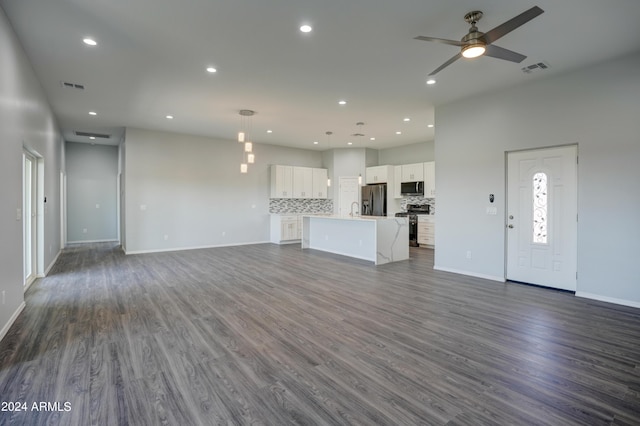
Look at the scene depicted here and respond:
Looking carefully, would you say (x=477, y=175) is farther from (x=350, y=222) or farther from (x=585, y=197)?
(x=350, y=222)

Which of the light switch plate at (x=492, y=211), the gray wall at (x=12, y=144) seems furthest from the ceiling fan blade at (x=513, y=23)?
the gray wall at (x=12, y=144)

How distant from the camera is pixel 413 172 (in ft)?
30.7

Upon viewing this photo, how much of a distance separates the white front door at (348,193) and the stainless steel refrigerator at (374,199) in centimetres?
28

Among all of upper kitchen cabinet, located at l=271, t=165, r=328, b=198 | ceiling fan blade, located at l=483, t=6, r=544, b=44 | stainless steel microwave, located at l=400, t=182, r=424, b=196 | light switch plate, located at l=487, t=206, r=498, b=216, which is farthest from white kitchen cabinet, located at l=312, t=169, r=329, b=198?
ceiling fan blade, located at l=483, t=6, r=544, b=44

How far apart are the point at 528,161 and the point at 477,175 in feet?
2.46

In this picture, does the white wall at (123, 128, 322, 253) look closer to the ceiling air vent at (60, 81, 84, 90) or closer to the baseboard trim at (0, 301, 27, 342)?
the ceiling air vent at (60, 81, 84, 90)

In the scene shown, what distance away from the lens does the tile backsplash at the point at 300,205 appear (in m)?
10.2

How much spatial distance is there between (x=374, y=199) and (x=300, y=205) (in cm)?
248

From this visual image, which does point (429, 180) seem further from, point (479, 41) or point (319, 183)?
point (479, 41)

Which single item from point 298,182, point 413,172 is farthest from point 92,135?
point 413,172

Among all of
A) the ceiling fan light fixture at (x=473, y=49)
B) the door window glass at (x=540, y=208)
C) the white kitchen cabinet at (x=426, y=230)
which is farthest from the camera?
the white kitchen cabinet at (x=426, y=230)

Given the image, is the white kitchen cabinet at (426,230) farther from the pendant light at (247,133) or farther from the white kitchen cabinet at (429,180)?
the pendant light at (247,133)

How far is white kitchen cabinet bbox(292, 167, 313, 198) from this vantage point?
10125mm

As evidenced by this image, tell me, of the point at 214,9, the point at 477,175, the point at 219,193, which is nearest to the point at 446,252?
the point at 477,175
